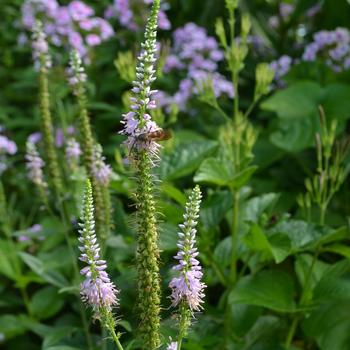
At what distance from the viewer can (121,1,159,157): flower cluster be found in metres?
1.26

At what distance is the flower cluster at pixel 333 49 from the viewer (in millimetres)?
3670

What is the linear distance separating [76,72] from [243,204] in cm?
89

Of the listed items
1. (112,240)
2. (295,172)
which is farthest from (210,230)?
(295,172)

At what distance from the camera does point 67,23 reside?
3789 millimetres

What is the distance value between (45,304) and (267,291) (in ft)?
3.62

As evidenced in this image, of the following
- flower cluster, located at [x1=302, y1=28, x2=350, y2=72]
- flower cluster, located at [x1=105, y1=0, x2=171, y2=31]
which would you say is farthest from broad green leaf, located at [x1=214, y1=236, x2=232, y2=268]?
flower cluster, located at [x1=105, y1=0, x2=171, y2=31]

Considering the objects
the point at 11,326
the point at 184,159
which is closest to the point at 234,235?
the point at 184,159

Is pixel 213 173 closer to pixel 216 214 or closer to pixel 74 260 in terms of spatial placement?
pixel 216 214

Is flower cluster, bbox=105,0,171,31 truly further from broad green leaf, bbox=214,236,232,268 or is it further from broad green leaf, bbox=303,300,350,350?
broad green leaf, bbox=303,300,350,350

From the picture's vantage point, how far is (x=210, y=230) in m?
2.29

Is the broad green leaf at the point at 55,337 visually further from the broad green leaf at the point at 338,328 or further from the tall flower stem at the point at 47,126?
the broad green leaf at the point at 338,328

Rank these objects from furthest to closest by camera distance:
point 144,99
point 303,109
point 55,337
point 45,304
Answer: point 303,109 < point 45,304 < point 55,337 < point 144,99

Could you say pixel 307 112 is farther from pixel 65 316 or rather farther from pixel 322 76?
pixel 65 316

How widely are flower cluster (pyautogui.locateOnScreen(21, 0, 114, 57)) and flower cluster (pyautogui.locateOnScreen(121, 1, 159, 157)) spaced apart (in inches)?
98.2
